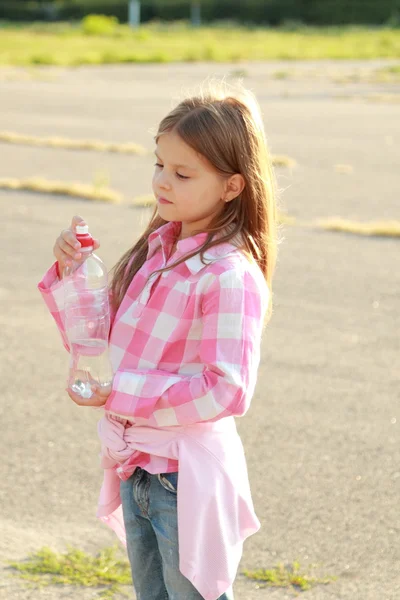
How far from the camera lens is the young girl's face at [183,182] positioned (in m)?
2.27

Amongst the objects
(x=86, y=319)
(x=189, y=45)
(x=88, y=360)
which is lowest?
(x=189, y=45)

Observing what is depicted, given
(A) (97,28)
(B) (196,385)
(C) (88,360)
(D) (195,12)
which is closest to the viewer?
(B) (196,385)

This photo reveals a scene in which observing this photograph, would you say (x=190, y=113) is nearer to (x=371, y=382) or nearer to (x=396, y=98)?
(x=371, y=382)

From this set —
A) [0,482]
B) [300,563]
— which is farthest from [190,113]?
[0,482]

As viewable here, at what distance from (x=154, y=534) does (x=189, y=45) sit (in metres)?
44.7

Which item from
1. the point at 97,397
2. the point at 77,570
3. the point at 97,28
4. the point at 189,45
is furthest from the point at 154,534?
the point at 97,28

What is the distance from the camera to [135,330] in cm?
234

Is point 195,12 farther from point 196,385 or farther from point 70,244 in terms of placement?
point 196,385

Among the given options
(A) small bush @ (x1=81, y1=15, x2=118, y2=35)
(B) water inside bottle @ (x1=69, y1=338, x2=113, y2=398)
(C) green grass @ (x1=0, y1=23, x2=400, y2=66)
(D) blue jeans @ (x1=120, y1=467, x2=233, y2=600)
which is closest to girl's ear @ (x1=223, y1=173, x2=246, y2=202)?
(B) water inside bottle @ (x1=69, y1=338, x2=113, y2=398)

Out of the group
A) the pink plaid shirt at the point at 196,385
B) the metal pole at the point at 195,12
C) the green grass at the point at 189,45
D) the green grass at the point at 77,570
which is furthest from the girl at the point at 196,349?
the metal pole at the point at 195,12

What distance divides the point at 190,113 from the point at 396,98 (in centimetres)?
2175

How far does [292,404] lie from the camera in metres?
5.16

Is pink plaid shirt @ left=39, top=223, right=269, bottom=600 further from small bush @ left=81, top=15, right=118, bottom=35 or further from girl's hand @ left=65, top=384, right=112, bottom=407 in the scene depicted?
small bush @ left=81, top=15, right=118, bottom=35

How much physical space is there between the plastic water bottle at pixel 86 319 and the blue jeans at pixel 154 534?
0.27m
